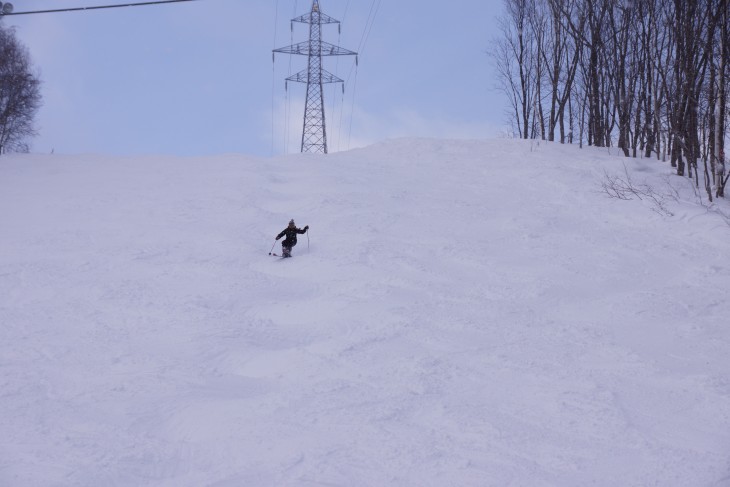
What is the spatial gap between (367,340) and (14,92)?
26809 mm

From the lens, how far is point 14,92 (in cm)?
2600

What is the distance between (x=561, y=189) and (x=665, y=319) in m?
8.03

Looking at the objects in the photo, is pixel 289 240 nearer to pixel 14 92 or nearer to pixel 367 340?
pixel 367 340

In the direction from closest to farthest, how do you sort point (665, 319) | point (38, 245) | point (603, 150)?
point (665, 319) → point (38, 245) → point (603, 150)

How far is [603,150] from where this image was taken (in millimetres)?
20781

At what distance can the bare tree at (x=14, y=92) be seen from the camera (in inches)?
1008

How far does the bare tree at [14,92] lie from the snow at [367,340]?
14.6 metres

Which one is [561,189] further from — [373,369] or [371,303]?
[373,369]

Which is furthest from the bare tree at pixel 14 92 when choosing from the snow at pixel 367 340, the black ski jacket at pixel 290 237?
the black ski jacket at pixel 290 237

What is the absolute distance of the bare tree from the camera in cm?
2561

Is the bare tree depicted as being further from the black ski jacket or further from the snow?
the black ski jacket

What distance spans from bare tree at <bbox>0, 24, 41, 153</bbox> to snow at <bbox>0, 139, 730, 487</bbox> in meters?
14.6

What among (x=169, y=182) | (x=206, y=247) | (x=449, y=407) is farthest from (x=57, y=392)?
(x=169, y=182)

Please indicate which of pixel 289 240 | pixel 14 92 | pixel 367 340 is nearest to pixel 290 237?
pixel 289 240
